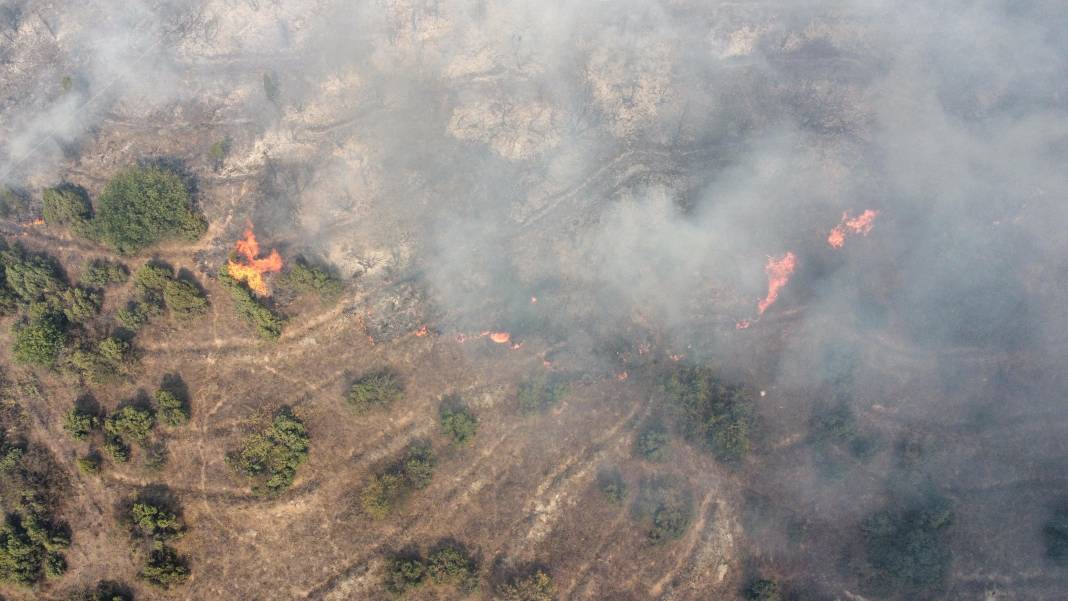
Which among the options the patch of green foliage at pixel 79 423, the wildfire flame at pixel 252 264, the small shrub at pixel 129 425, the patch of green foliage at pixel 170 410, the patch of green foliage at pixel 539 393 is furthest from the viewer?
the patch of green foliage at pixel 539 393

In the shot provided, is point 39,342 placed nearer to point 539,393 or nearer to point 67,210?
point 67,210

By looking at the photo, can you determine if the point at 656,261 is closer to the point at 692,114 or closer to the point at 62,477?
the point at 692,114

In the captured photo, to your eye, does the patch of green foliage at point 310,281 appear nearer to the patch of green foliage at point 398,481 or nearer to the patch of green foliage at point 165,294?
the patch of green foliage at point 165,294

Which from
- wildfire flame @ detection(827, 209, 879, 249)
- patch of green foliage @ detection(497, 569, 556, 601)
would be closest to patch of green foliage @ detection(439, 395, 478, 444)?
patch of green foliage @ detection(497, 569, 556, 601)

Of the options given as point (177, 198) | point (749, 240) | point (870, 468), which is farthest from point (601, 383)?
point (177, 198)

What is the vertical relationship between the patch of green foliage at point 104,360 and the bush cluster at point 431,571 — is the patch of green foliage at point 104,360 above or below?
above

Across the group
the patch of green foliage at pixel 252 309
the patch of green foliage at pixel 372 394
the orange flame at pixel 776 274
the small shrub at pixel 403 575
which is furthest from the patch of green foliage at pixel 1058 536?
the patch of green foliage at pixel 252 309
